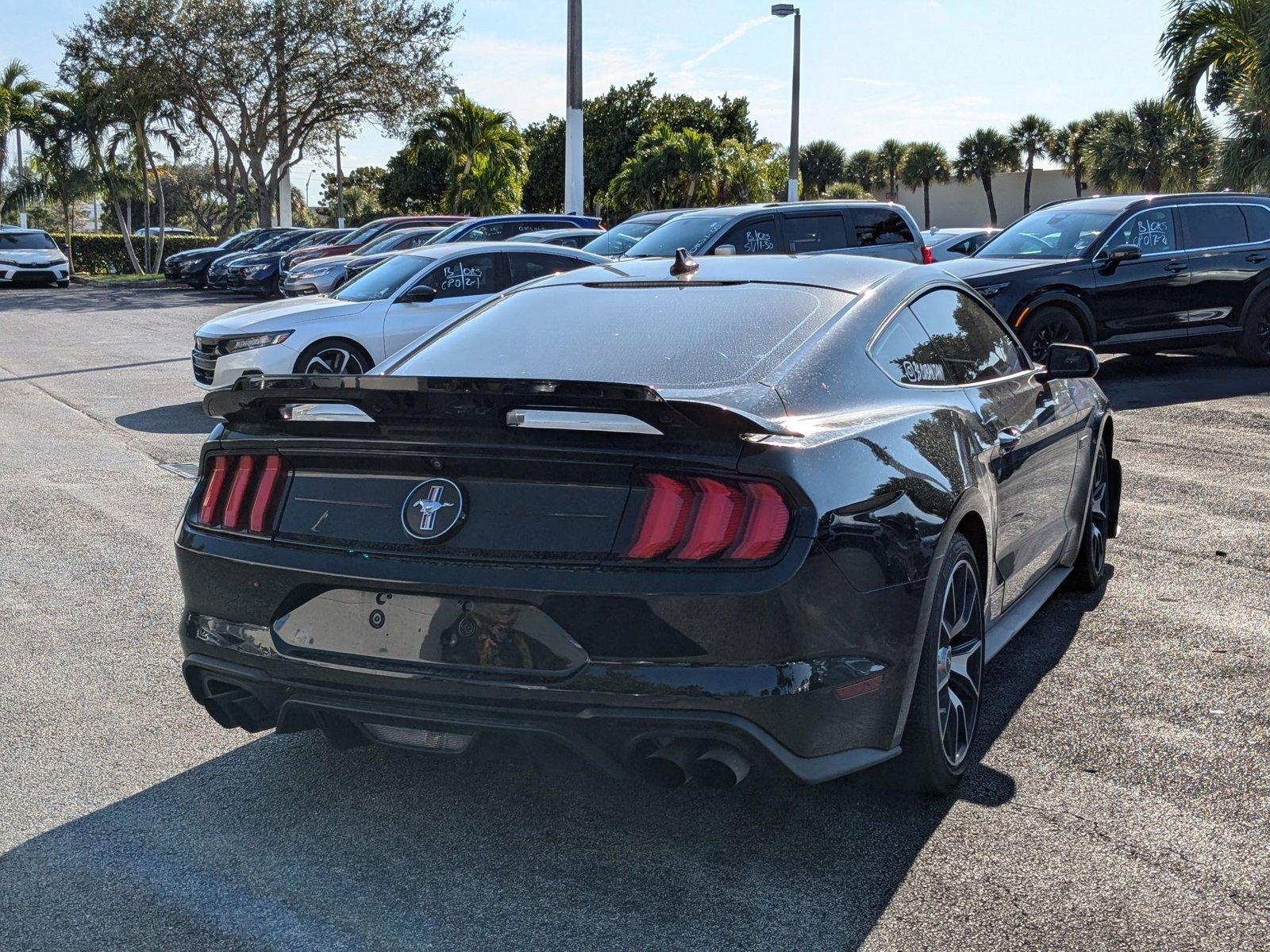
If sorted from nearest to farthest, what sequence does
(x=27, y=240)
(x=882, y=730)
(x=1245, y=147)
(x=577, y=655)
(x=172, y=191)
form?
(x=577, y=655) → (x=882, y=730) → (x=1245, y=147) → (x=27, y=240) → (x=172, y=191)

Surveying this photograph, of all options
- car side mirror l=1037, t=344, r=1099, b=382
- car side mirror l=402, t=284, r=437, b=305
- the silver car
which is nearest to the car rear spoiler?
car side mirror l=1037, t=344, r=1099, b=382

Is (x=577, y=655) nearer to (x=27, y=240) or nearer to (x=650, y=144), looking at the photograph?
(x=27, y=240)

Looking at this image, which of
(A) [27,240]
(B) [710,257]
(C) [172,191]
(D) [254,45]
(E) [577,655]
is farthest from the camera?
(C) [172,191]

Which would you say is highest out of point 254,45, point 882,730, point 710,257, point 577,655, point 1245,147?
point 254,45

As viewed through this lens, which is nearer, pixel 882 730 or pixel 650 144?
pixel 882 730

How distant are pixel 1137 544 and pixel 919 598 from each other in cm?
391

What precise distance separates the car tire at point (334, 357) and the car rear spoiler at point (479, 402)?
8221 mm

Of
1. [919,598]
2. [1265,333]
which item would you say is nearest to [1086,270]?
[1265,333]

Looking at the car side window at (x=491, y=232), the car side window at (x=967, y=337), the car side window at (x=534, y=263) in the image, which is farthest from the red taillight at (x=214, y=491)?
the car side window at (x=491, y=232)

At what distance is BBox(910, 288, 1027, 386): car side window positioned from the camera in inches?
175

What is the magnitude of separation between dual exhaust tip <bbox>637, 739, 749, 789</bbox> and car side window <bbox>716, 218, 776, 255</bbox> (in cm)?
1127

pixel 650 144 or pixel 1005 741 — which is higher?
pixel 650 144

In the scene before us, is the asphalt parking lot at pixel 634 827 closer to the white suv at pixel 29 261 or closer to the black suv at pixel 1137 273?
the black suv at pixel 1137 273

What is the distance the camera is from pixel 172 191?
106 meters
